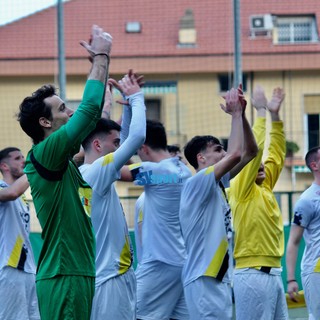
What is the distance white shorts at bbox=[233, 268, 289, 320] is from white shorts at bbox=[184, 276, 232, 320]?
753 millimetres

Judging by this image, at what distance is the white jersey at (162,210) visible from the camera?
870 cm

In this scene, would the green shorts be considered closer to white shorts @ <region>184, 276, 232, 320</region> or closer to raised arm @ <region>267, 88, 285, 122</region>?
white shorts @ <region>184, 276, 232, 320</region>

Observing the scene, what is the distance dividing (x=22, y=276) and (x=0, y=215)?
2.08ft

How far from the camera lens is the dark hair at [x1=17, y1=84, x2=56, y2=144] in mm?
5742

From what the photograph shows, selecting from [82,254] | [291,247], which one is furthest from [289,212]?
[82,254]

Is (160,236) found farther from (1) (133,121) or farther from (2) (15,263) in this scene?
(1) (133,121)

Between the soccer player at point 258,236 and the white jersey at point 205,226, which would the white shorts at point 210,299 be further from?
the soccer player at point 258,236

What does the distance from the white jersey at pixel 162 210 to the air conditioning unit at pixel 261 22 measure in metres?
12.8

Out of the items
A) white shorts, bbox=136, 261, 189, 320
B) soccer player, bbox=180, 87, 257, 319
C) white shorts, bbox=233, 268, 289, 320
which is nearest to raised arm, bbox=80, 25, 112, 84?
soccer player, bbox=180, 87, 257, 319

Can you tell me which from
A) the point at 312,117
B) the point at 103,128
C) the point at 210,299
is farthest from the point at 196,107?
the point at 103,128

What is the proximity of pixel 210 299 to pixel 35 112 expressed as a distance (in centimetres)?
281

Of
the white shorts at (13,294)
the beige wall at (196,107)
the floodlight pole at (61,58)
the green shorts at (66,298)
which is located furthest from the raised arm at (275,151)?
the beige wall at (196,107)

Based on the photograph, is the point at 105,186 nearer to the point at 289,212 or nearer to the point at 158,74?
the point at 289,212

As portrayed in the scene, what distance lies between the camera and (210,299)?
7.94 metres
